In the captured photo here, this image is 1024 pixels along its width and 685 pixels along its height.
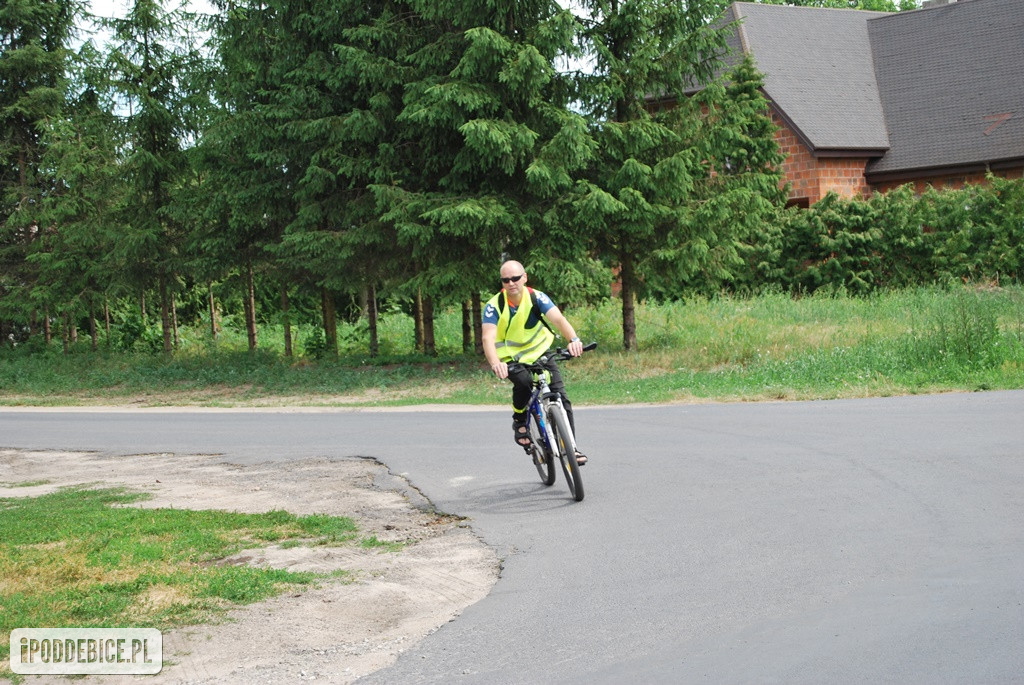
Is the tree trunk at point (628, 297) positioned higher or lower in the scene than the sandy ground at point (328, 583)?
higher

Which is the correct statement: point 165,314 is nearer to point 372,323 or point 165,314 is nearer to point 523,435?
point 372,323

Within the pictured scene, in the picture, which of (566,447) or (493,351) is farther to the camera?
(493,351)

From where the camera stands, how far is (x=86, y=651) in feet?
18.3

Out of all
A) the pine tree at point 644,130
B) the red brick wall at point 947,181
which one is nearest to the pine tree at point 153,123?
the pine tree at point 644,130

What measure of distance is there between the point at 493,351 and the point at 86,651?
4325 mm

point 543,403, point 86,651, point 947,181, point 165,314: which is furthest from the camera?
point 947,181

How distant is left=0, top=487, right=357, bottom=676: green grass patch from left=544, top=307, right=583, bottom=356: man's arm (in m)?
2.33

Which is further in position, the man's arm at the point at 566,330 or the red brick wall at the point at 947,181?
the red brick wall at the point at 947,181

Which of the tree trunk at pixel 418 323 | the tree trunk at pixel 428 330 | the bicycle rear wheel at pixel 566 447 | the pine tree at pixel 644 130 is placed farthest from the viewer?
the tree trunk at pixel 418 323

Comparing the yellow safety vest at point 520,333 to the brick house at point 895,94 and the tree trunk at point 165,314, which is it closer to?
the tree trunk at point 165,314

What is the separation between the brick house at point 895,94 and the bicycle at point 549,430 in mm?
28220

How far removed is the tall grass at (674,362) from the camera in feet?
54.3

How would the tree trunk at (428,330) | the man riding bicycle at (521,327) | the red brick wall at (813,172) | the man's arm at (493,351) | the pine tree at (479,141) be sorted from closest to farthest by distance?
the man's arm at (493,351) → the man riding bicycle at (521,327) → the pine tree at (479,141) → the tree trunk at (428,330) → the red brick wall at (813,172)

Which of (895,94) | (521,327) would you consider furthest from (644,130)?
(895,94)
